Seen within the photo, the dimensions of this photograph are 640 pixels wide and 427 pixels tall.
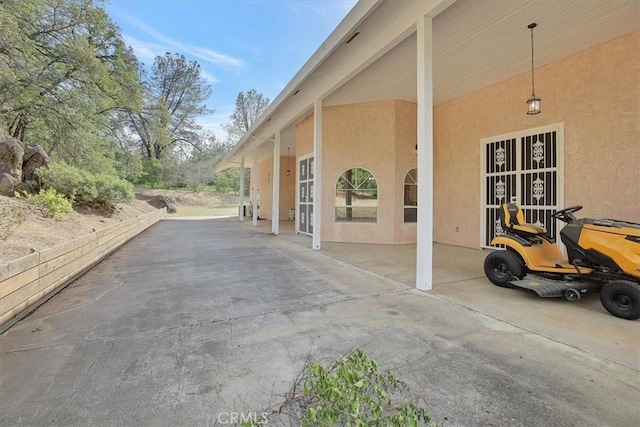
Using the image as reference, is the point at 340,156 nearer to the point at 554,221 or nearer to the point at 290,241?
the point at 290,241

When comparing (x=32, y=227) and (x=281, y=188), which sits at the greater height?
(x=281, y=188)

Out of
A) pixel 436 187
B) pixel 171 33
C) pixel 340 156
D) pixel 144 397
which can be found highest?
pixel 171 33

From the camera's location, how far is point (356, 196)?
843 centimetres

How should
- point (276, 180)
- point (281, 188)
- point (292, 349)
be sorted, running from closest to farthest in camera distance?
point (292, 349) < point (276, 180) < point (281, 188)

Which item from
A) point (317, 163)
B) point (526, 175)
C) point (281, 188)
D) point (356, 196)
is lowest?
point (356, 196)

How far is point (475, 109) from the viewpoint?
7344 mm

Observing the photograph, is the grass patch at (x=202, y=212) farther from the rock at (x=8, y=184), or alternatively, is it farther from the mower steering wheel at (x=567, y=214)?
the mower steering wheel at (x=567, y=214)

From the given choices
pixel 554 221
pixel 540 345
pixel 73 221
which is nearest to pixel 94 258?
pixel 73 221

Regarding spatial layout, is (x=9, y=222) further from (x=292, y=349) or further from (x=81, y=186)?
(x=292, y=349)

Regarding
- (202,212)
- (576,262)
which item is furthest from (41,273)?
(202,212)

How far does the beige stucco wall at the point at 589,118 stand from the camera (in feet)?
15.4

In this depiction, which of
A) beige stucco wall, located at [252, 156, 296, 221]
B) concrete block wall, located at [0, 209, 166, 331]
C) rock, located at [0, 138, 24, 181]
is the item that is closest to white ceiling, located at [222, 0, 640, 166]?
concrete block wall, located at [0, 209, 166, 331]

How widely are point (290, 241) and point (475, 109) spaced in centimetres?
575

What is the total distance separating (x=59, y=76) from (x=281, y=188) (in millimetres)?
9411
